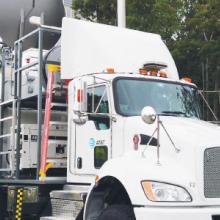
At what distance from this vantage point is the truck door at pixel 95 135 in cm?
682

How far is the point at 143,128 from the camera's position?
251 inches

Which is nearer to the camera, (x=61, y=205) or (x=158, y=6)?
(x=61, y=205)

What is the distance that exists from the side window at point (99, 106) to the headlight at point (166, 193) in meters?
1.59

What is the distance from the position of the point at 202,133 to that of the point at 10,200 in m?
3.70

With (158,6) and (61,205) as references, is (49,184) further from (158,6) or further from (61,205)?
(158,6)

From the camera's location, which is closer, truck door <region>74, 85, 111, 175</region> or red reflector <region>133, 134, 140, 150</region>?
red reflector <region>133, 134, 140, 150</region>

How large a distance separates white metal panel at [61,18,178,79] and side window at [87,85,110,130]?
2.22ft

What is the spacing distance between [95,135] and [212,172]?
6.27ft

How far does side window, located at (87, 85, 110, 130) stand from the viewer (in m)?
6.85

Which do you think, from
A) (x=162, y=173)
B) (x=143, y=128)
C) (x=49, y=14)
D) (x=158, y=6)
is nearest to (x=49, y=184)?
(x=143, y=128)

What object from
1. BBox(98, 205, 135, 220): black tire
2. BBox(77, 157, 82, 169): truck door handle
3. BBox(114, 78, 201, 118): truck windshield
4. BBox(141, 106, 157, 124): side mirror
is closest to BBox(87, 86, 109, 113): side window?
BBox(114, 78, 201, 118): truck windshield

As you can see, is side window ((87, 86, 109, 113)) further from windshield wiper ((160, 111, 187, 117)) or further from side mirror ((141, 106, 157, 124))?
side mirror ((141, 106, 157, 124))

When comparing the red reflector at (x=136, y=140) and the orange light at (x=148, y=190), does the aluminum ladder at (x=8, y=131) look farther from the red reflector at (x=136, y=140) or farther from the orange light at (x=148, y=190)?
the orange light at (x=148, y=190)

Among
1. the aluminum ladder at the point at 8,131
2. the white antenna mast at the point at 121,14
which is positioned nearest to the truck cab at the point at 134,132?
the aluminum ladder at the point at 8,131
